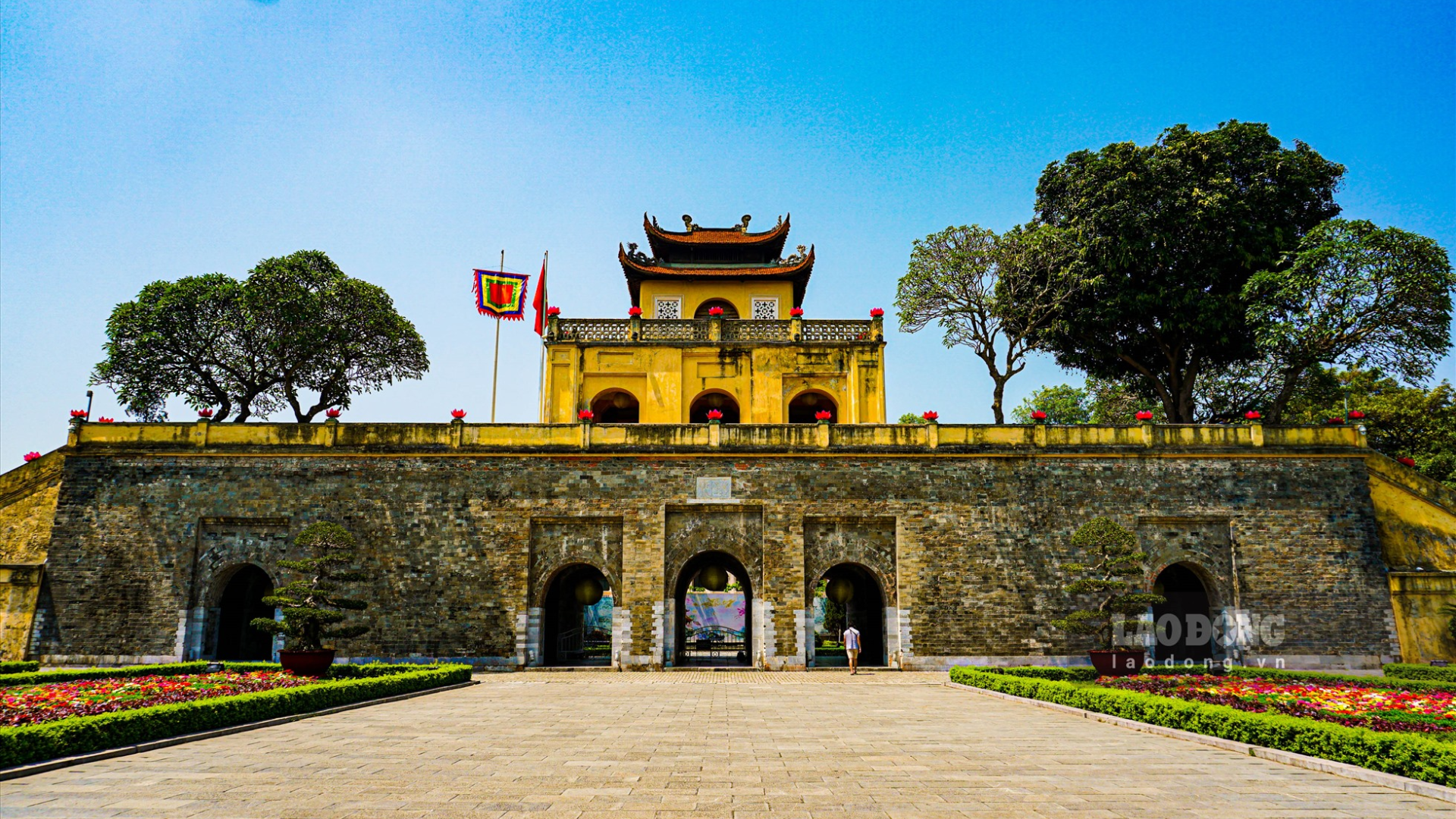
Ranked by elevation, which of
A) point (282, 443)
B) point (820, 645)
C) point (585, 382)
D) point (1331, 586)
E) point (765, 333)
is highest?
point (765, 333)

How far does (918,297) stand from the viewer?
1088 inches

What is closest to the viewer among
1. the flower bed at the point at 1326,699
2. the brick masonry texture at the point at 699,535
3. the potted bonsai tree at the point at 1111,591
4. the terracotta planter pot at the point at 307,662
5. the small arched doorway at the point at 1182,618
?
the flower bed at the point at 1326,699

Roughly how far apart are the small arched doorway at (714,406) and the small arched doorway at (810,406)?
6.60 feet

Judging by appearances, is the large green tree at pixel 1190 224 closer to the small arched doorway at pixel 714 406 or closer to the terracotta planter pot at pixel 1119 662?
the small arched doorway at pixel 714 406

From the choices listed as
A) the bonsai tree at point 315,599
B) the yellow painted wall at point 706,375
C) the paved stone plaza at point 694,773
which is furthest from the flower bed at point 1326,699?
the bonsai tree at point 315,599

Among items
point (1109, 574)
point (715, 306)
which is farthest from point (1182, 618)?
point (715, 306)

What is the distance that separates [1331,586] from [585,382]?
22398 mm

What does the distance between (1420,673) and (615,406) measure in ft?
75.1

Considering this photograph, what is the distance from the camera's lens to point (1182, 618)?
22.9 m

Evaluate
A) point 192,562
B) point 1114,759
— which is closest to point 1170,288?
point 1114,759

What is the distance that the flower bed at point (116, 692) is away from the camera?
33.0 feet

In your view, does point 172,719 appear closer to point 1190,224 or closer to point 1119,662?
point 1119,662

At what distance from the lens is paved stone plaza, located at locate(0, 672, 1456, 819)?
6531 mm

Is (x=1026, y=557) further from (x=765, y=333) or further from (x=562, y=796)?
(x=562, y=796)
